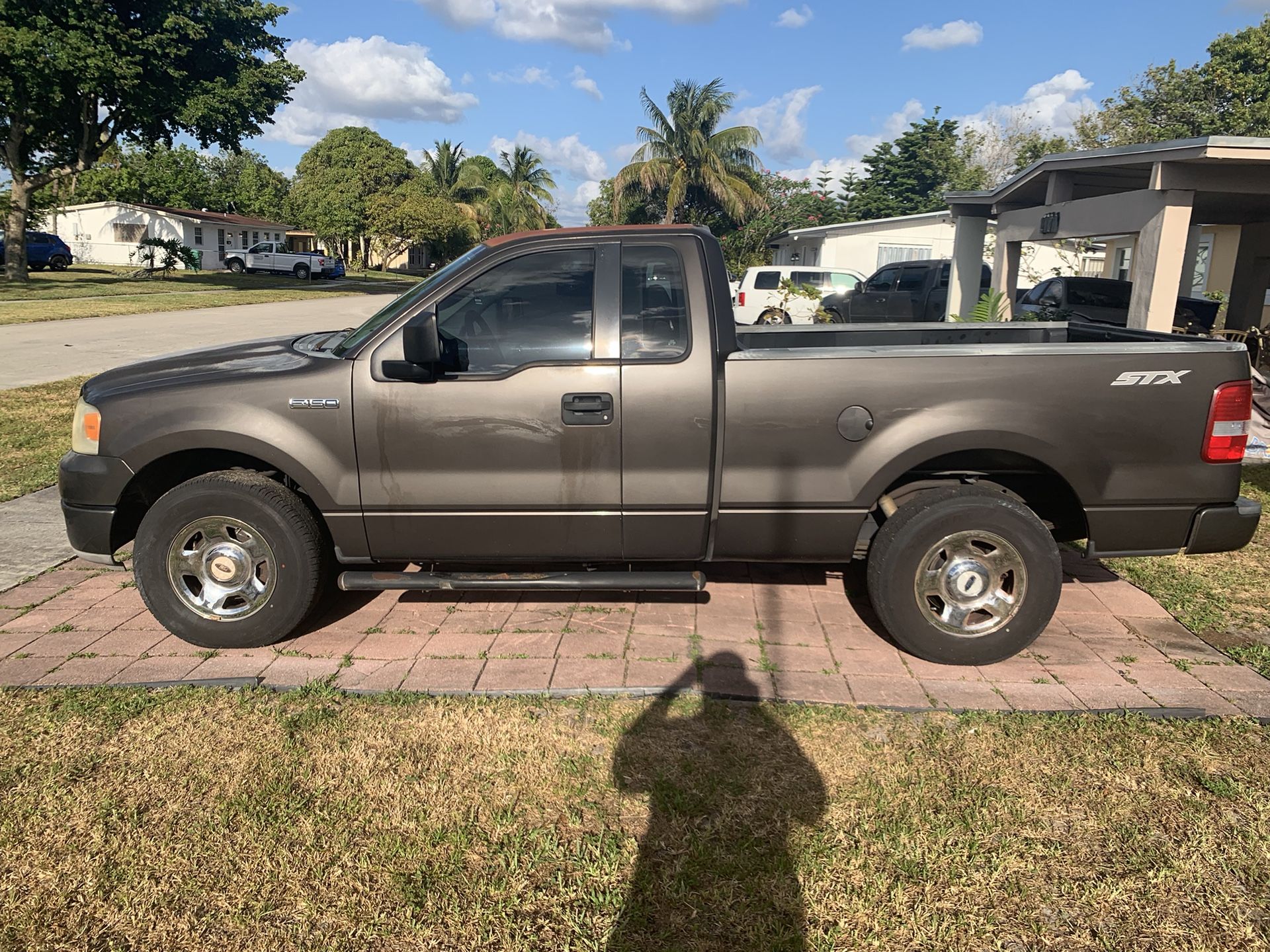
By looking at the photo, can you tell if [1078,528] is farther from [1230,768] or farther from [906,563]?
[1230,768]

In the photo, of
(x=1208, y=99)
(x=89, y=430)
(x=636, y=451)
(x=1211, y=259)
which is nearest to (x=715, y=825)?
(x=636, y=451)

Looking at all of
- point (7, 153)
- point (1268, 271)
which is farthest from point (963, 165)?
point (7, 153)

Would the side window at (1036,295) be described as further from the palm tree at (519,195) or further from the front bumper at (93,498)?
the palm tree at (519,195)

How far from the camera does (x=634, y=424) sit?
4.05 m

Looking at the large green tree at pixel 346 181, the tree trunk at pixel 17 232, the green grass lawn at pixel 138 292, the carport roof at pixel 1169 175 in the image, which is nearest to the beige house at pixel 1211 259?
the carport roof at pixel 1169 175

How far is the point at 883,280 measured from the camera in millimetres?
18828

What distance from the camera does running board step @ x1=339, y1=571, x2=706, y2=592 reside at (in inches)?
165

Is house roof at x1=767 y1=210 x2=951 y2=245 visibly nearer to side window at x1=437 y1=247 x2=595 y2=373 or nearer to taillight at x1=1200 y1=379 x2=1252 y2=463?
taillight at x1=1200 y1=379 x2=1252 y2=463

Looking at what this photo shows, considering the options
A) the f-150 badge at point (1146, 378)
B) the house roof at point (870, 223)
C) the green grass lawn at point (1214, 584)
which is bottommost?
the green grass lawn at point (1214, 584)

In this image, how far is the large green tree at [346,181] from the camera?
5709 cm

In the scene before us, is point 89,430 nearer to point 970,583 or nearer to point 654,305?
point 654,305

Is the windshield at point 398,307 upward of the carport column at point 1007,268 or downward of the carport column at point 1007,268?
downward

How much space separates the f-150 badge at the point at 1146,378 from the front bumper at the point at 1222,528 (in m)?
0.64

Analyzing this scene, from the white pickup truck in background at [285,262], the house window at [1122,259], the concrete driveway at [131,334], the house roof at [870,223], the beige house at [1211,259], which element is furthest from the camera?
the white pickup truck in background at [285,262]
